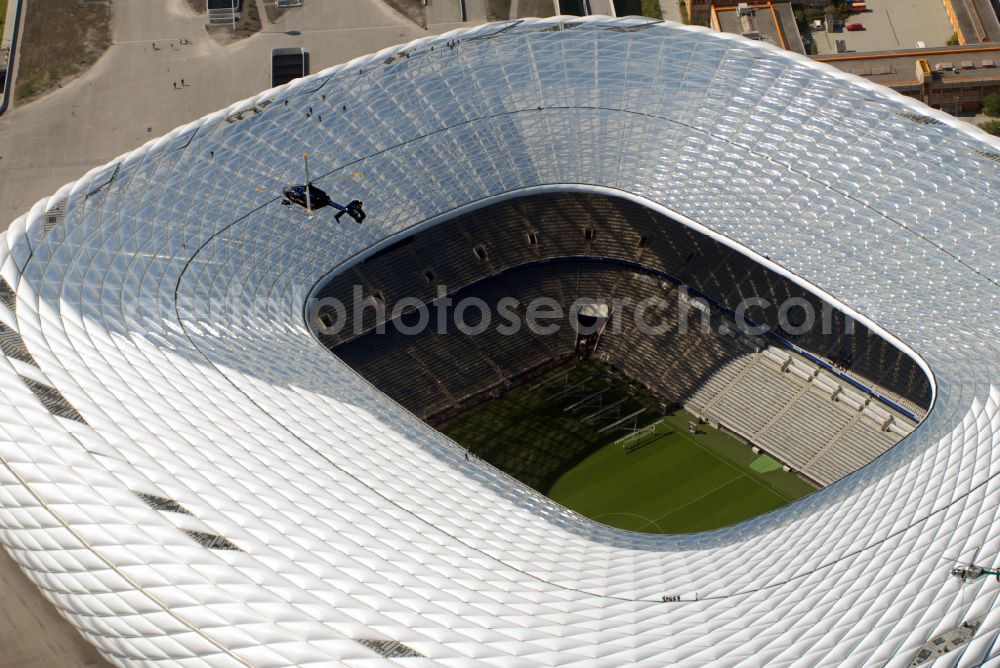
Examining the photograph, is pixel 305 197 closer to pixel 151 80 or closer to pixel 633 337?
pixel 633 337

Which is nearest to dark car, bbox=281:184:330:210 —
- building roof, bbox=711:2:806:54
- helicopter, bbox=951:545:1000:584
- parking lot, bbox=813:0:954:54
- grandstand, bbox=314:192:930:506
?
grandstand, bbox=314:192:930:506

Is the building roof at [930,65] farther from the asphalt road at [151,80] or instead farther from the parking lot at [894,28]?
the asphalt road at [151,80]

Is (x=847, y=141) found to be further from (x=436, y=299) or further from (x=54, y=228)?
(x=54, y=228)

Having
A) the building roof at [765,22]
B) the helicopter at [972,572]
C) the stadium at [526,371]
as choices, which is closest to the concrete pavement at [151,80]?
the building roof at [765,22]

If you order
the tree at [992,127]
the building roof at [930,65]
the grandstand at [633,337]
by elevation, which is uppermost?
the building roof at [930,65]

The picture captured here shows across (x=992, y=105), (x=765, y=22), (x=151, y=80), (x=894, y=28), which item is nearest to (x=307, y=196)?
(x=151, y=80)

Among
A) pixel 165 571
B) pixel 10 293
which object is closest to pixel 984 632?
pixel 165 571
